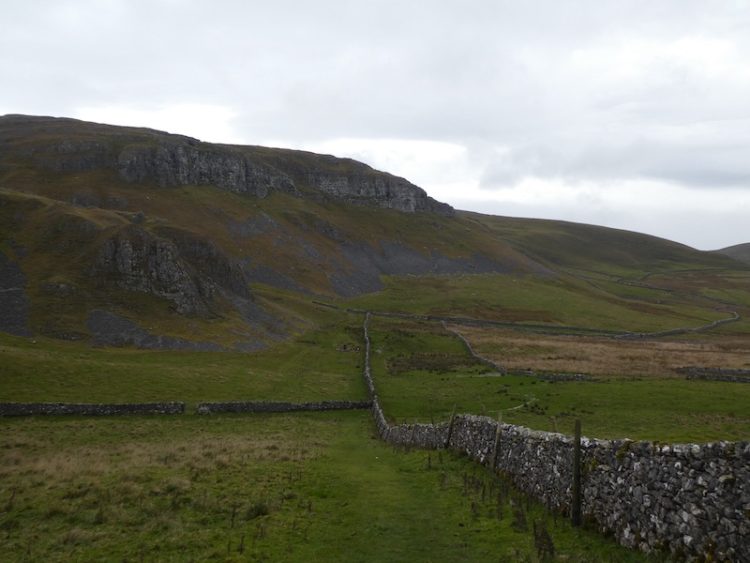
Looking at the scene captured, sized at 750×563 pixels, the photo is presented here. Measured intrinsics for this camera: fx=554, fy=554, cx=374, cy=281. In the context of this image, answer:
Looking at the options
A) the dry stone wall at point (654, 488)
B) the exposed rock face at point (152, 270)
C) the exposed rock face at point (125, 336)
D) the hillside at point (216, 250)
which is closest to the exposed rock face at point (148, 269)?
the exposed rock face at point (152, 270)

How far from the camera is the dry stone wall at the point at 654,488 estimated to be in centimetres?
993

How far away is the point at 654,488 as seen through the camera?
11750mm

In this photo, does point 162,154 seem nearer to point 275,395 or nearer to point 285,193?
point 285,193

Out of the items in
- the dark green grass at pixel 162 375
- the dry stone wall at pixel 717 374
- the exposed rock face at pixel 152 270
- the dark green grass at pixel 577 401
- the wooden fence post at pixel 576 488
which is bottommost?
the dark green grass at pixel 162 375

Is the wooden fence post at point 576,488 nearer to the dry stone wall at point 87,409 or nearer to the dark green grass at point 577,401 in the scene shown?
the dark green grass at point 577,401

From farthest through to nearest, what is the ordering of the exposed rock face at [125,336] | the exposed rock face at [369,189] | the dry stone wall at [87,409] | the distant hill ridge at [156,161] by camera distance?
the exposed rock face at [369,189] < the distant hill ridge at [156,161] < the exposed rock face at [125,336] < the dry stone wall at [87,409]

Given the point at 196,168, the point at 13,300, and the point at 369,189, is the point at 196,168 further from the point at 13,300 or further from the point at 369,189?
the point at 13,300

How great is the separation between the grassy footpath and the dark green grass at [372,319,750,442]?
8281mm

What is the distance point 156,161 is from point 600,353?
361 ft

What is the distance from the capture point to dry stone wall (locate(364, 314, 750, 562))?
32.6ft

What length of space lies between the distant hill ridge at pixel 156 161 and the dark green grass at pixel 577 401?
322ft

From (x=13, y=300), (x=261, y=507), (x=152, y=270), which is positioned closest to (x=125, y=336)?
(x=13, y=300)

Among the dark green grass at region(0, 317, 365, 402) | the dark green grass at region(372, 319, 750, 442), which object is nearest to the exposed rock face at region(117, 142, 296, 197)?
the dark green grass at region(0, 317, 365, 402)

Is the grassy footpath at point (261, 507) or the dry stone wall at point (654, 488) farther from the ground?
the dry stone wall at point (654, 488)
